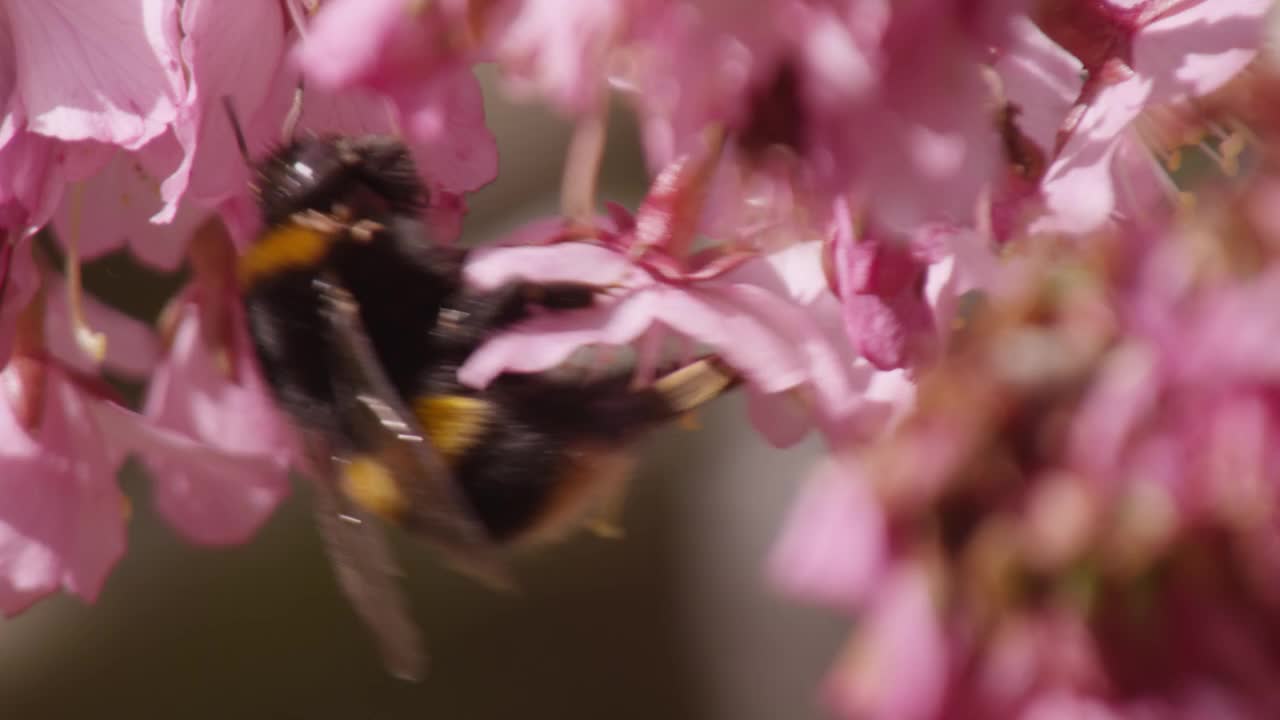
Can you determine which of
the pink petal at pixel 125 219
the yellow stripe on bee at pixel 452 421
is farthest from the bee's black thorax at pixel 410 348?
the pink petal at pixel 125 219

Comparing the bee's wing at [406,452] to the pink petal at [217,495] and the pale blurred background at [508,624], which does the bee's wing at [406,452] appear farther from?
the pale blurred background at [508,624]

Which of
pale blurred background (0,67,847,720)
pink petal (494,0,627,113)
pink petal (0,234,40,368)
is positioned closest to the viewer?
pink petal (494,0,627,113)

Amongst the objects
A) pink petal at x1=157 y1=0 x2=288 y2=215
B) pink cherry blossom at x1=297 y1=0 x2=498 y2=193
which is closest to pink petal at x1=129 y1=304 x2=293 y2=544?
pink petal at x1=157 y1=0 x2=288 y2=215

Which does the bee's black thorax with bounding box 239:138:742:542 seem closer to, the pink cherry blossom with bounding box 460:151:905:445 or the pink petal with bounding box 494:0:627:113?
the pink cherry blossom with bounding box 460:151:905:445

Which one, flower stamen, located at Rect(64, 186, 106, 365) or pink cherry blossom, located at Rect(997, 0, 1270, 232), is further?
flower stamen, located at Rect(64, 186, 106, 365)

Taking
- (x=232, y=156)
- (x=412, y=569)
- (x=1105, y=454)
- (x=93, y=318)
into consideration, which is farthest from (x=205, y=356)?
(x=412, y=569)

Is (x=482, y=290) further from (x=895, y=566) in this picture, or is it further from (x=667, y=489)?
(x=667, y=489)
